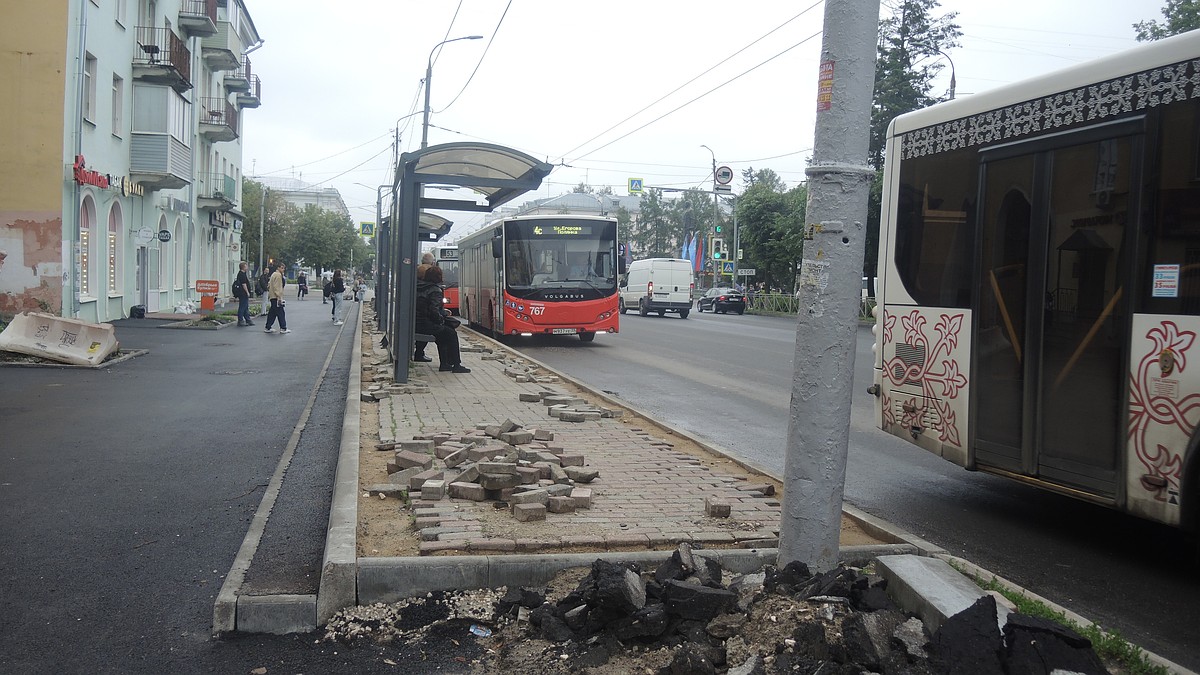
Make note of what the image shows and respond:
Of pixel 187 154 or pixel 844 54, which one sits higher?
pixel 187 154

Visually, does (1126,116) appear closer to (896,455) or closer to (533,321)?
(896,455)

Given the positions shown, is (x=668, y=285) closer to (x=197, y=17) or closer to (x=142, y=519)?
(x=197, y=17)

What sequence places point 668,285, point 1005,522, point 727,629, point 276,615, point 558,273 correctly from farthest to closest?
point 668,285, point 558,273, point 1005,522, point 276,615, point 727,629

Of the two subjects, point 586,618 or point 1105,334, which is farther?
point 1105,334

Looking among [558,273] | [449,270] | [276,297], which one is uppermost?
[449,270]

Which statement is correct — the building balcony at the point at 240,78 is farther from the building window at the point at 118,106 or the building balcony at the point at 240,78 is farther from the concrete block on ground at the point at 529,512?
the concrete block on ground at the point at 529,512

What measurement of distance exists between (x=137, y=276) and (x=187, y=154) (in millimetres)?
4355

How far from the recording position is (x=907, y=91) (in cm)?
4319

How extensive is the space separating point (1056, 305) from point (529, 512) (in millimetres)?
3350

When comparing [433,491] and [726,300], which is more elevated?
[726,300]

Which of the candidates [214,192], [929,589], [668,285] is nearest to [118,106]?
[214,192]

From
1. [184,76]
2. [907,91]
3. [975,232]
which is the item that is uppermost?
[907,91]

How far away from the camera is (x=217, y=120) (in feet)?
139

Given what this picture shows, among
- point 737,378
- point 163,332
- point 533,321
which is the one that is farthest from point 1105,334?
point 163,332
